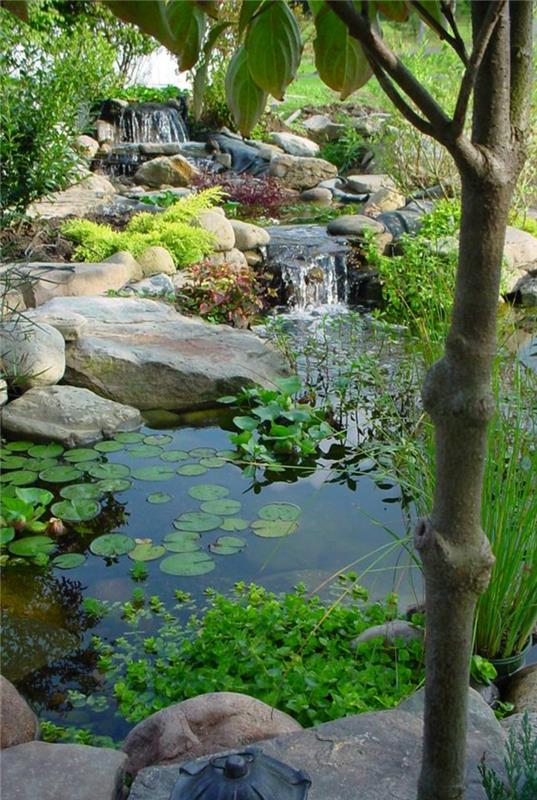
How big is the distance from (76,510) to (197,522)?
0.61 metres

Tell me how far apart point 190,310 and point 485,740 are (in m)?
5.71

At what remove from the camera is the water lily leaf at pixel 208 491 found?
4.49 meters

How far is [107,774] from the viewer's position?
6.51 feet

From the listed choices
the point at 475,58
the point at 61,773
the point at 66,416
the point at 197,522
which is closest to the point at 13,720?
the point at 61,773

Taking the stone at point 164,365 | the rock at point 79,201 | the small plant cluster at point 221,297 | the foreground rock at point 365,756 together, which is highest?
the rock at point 79,201

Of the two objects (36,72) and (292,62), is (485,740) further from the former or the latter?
(36,72)

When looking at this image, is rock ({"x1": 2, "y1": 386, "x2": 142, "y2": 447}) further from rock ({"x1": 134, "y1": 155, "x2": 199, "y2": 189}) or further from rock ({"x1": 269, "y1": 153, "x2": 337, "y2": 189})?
rock ({"x1": 269, "y1": 153, "x2": 337, "y2": 189})

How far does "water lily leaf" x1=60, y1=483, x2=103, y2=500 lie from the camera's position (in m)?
4.43

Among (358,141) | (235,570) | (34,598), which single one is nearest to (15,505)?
(34,598)

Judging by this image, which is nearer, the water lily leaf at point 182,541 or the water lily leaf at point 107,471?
the water lily leaf at point 182,541

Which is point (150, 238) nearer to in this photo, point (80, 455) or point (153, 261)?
point (153, 261)

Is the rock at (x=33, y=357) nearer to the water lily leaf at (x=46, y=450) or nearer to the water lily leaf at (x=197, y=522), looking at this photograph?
the water lily leaf at (x=46, y=450)

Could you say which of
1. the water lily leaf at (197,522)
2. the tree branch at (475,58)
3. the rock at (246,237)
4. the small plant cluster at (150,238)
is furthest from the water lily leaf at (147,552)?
the rock at (246,237)

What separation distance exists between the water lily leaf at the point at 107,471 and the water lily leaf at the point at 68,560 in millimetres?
773
